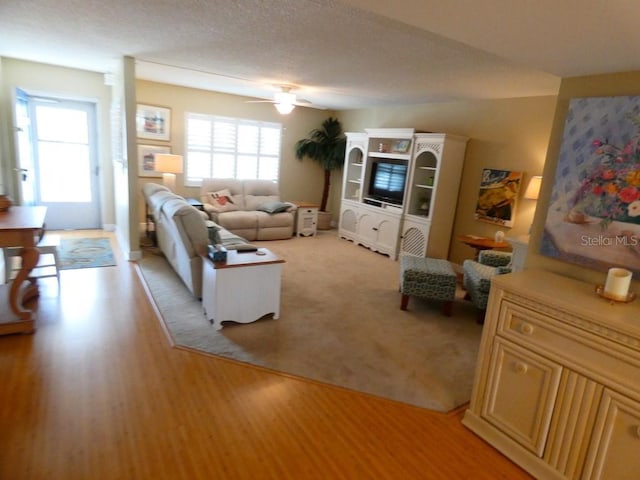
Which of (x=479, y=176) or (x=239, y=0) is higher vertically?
(x=239, y=0)

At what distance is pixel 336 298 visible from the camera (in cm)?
404

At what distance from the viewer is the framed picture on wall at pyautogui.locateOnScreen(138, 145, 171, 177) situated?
6.14m

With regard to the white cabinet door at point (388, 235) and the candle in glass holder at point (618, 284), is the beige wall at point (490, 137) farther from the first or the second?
the candle in glass holder at point (618, 284)

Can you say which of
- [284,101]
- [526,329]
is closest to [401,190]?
[284,101]

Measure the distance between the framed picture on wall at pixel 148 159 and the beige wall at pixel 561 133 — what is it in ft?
18.7

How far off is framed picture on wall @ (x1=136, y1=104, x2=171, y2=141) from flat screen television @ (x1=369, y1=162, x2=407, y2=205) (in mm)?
3527

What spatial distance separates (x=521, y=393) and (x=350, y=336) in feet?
4.88

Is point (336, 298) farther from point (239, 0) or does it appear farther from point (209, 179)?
point (209, 179)

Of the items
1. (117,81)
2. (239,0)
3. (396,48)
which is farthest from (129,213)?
(396,48)

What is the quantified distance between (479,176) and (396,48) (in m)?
2.67

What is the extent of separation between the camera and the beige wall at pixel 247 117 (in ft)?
20.2

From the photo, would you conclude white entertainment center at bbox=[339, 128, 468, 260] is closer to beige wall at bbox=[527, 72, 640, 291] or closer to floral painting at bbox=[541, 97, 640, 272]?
beige wall at bbox=[527, 72, 640, 291]

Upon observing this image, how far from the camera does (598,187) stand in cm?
200

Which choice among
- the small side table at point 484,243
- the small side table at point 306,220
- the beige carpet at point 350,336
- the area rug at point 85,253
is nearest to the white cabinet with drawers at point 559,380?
the beige carpet at point 350,336
